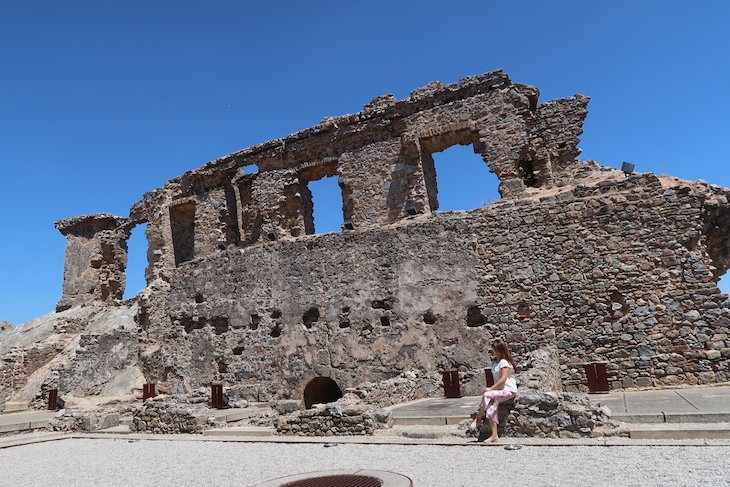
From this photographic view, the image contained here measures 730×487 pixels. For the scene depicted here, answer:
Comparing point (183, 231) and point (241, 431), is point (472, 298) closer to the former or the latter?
point (241, 431)

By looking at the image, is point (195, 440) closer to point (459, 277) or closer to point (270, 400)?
point (270, 400)

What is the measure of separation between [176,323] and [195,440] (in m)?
8.43

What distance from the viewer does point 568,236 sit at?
1214 cm

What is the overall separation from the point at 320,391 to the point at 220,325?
3720 millimetres

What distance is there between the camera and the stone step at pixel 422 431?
7.24 meters

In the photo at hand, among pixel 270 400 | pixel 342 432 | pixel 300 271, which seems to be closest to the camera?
pixel 342 432

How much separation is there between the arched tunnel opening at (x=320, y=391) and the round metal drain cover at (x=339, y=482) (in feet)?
29.6

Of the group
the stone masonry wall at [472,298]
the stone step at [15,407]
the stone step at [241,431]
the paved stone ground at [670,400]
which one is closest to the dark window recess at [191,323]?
→ the stone masonry wall at [472,298]

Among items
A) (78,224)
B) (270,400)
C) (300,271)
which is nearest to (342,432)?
(270,400)

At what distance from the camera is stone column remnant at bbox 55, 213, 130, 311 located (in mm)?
27531

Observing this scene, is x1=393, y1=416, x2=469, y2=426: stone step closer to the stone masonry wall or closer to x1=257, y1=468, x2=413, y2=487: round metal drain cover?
x1=257, y1=468, x2=413, y2=487: round metal drain cover

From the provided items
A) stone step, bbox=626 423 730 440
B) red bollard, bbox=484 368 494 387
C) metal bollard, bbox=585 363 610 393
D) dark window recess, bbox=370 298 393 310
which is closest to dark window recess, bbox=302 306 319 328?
dark window recess, bbox=370 298 393 310

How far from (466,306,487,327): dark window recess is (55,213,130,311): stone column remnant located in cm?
2146

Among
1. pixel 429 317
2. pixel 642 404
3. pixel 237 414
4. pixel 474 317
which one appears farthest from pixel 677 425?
pixel 237 414
